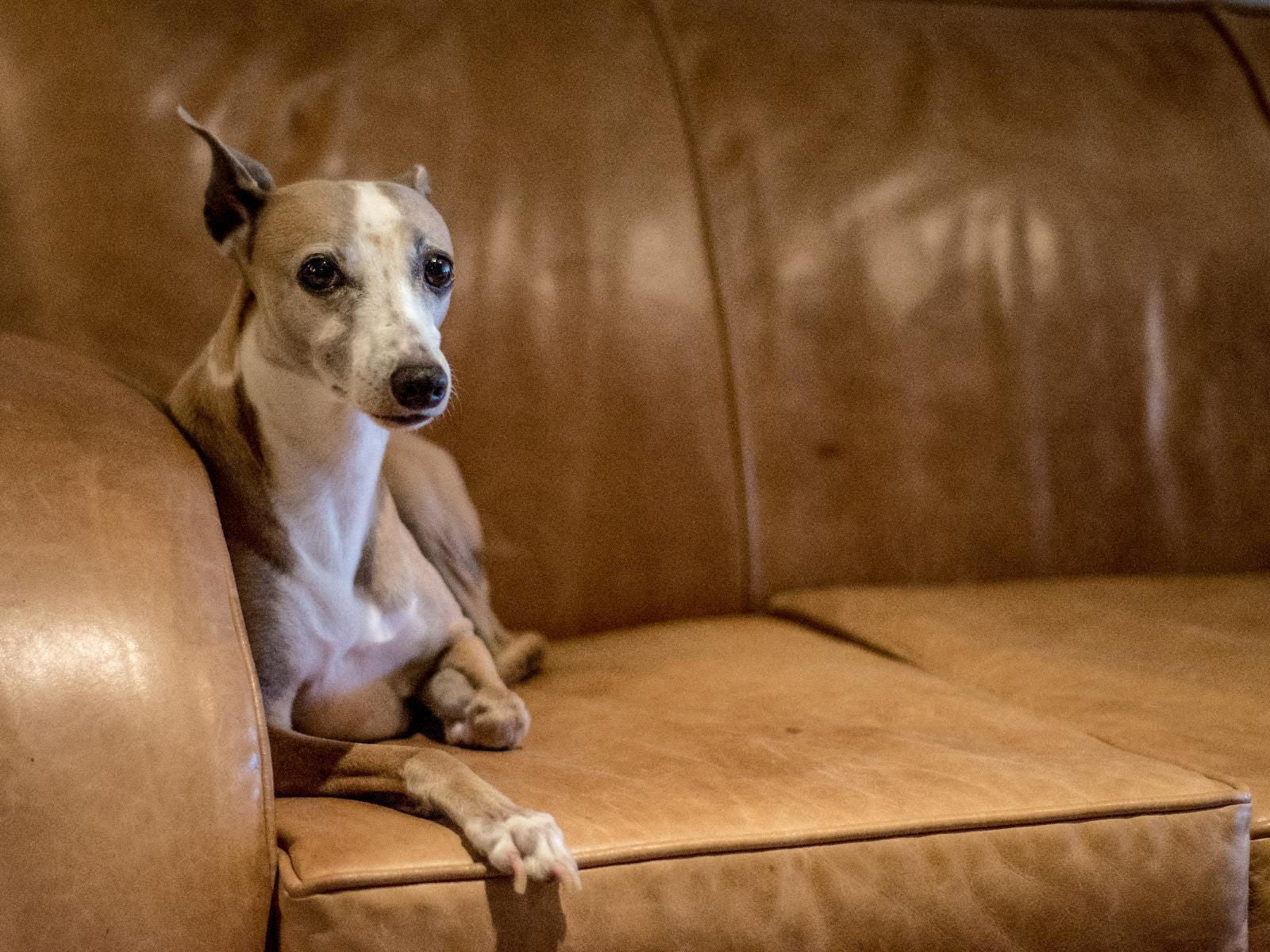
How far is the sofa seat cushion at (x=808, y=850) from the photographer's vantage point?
86 cm

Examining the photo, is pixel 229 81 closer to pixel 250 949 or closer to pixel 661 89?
pixel 661 89

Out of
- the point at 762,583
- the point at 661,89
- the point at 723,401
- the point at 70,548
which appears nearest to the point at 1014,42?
the point at 661,89

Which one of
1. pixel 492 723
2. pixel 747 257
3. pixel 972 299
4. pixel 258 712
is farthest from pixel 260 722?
pixel 972 299

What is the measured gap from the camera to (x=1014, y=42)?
1949 millimetres

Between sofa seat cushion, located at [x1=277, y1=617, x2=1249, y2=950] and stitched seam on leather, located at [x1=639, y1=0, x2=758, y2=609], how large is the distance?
1.92 feet

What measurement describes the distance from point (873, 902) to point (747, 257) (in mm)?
1035

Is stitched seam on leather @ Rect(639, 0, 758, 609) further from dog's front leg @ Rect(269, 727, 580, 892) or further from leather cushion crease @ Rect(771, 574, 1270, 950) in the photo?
dog's front leg @ Rect(269, 727, 580, 892)

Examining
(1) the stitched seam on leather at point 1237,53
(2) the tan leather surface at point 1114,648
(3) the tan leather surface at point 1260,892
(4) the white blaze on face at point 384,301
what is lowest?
(3) the tan leather surface at point 1260,892

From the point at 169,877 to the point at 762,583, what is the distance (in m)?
1.05

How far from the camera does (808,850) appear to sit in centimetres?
92

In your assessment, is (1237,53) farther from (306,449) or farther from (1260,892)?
(306,449)

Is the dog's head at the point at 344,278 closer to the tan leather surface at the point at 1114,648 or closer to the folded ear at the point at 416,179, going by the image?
the folded ear at the point at 416,179

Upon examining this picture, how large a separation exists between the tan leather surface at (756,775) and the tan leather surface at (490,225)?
36cm

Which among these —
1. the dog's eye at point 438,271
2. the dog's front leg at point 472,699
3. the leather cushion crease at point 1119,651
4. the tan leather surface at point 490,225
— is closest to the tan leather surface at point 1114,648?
the leather cushion crease at point 1119,651
